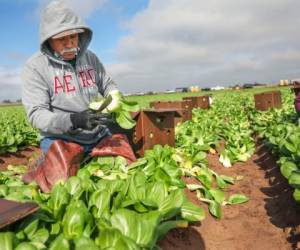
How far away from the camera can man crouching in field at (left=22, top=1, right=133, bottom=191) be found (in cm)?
362

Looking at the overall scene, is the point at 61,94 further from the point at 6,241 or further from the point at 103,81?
the point at 6,241

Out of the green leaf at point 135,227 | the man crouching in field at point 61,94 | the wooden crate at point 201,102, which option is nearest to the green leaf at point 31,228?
the green leaf at point 135,227

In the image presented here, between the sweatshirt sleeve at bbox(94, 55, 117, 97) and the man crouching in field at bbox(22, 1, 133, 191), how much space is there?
109 millimetres

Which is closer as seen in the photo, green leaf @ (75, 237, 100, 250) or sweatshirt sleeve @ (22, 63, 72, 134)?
green leaf @ (75, 237, 100, 250)

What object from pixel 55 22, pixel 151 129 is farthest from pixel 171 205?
pixel 151 129

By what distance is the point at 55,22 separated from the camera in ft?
12.0

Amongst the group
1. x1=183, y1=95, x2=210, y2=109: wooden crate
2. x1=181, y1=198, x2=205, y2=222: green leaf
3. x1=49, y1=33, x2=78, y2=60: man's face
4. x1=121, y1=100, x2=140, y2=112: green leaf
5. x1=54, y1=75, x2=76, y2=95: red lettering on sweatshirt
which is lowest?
x1=181, y1=198, x2=205, y2=222: green leaf

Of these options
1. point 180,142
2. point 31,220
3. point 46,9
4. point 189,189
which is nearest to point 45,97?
Result: point 46,9

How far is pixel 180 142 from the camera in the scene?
20.2 ft

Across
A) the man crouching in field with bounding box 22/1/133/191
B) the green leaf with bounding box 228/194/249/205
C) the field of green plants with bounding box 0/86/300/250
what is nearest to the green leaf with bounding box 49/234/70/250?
the field of green plants with bounding box 0/86/300/250

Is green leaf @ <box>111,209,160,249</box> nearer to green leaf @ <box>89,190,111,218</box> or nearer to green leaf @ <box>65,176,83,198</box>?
green leaf @ <box>89,190,111,218</box>

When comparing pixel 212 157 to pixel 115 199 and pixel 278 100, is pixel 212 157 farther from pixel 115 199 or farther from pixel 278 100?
pixel 278 100

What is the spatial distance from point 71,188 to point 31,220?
702 millimetres

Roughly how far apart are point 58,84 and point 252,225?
2104 mm
